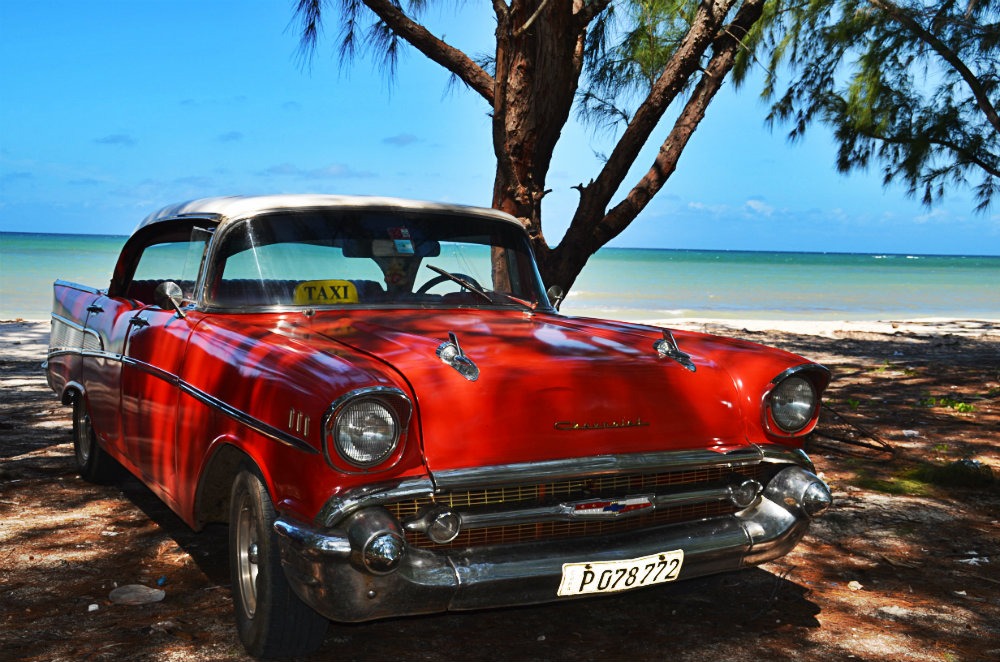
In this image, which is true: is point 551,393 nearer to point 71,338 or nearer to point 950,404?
point 71,338

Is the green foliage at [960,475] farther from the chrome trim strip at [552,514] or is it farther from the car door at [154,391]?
the car door at [154,391]

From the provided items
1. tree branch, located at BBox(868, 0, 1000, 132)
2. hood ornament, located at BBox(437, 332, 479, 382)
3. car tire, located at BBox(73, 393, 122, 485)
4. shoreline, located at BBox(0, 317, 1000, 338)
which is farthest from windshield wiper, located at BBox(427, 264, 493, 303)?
shoreline, located at BBox(0, 317, 1000, 338)

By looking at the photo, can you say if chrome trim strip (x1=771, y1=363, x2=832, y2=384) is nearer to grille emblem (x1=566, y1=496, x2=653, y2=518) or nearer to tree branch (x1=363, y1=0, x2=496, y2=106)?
grille emblem (x1=566, y1=496, x2=653, y2=518)

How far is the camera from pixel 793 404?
354 centimetres

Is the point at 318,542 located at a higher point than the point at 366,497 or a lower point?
lower

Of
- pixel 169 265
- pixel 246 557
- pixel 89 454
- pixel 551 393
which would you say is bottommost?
pixel 89 454

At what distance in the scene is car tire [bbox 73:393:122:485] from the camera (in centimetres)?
531

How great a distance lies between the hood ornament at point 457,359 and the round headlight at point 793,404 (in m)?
1.13

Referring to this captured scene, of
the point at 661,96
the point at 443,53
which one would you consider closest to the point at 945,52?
the point at 661,96

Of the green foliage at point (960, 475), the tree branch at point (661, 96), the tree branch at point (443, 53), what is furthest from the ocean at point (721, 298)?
the green foliage at point (960, 475)

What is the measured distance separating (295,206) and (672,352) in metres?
1.77

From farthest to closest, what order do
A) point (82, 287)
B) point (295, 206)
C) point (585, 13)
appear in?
point (585, 13) → point (82, 287) → point (295, 206)

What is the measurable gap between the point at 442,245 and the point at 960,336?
1373cm

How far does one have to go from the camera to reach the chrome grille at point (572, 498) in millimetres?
2941
